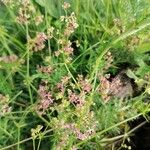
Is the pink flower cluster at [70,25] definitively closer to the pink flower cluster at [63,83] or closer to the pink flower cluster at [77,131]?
the pink flower cluster at [63,83]

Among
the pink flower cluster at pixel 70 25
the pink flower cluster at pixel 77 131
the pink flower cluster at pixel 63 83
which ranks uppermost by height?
the pink flower cluster at pixel 70 25

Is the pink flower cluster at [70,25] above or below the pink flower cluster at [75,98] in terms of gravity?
above

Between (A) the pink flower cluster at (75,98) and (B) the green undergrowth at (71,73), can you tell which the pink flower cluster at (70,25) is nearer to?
(B) the green undergrowth at (71,73)

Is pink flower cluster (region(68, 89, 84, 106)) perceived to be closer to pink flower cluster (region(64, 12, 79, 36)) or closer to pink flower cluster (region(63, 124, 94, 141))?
pink flower cluster (region(63, 124, 94, 141))

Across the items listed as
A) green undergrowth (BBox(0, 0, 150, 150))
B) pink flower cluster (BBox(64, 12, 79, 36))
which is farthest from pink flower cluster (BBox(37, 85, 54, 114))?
pink flower cluster (BBox(64, 12, 79, 36))

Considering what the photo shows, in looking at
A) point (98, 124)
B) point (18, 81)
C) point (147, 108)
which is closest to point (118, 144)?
point (98, 124)

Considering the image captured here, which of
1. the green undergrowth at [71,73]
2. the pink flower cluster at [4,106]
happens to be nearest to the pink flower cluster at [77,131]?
the green undergrowth at [71,73]

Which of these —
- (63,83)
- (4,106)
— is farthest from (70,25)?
(4,106)

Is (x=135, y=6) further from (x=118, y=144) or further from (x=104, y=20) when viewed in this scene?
(x=118, y=144)

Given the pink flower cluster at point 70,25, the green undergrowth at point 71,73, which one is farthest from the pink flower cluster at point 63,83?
the pink flower cluster at point 70,25

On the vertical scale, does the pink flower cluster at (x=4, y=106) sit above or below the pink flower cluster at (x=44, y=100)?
above

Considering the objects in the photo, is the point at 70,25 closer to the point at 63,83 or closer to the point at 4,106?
the point at 63,83
